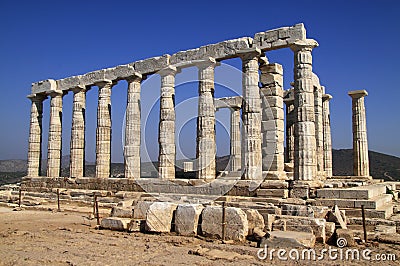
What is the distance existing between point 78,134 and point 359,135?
18.5 meters

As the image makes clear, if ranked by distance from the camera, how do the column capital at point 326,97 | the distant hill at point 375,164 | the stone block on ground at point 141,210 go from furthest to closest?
the distant hill at point 375,164
the column capital at point 326,97
the stone block on ground at point 141,210

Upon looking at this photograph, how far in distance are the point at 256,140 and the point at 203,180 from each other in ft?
10.6

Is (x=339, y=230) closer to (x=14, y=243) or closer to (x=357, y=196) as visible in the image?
(x=357, y=196)

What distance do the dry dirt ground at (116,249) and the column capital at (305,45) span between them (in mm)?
9551

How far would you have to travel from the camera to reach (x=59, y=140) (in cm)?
2678

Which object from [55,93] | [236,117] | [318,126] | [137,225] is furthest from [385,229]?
[55,93]

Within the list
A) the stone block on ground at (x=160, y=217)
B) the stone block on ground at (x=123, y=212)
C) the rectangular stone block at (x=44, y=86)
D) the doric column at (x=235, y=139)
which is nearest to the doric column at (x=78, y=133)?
the rectangular stone block at (x=44, y=86)

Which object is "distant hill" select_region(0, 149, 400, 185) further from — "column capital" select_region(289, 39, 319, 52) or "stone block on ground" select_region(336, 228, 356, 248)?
"stone block on ground" select_region(336, 228, 356, 248)

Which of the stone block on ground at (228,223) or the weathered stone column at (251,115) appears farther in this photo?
the weathered stone column at (251,115)

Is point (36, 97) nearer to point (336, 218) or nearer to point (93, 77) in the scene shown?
point (93, 77)

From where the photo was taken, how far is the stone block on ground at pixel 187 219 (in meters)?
11.4

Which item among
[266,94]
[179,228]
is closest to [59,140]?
[266,94]

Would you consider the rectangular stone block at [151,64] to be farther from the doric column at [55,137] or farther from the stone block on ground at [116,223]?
the stone block on ground at [116,223]

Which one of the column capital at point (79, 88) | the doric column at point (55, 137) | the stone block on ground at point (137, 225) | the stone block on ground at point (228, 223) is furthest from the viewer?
the doric column at point (55, 137)
